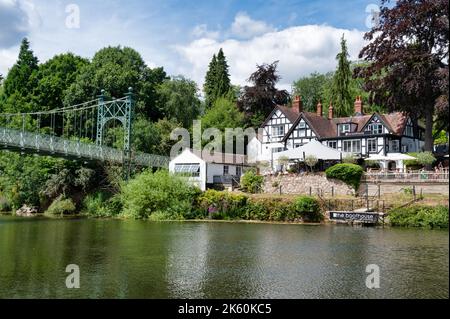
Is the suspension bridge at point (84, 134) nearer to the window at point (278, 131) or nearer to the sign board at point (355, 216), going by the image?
the window at point (278, 131)

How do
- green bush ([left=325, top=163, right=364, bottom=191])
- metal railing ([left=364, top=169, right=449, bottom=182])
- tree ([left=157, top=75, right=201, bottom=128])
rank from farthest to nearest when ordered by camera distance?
tree ([left=157, top=75, right=201, bottom=128]), green bush ([left=325, top=163, right=364, bottom=191]), metal railing ([left=364, top=169, right=449, bottom=182])

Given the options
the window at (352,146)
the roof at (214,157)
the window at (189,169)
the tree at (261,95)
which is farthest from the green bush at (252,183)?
the tree at (261,95)

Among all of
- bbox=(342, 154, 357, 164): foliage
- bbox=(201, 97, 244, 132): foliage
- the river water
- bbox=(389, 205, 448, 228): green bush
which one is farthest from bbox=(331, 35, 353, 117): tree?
the river water

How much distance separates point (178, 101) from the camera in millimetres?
51781

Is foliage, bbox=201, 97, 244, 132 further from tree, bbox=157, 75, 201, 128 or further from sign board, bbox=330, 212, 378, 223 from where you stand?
sign board, bbox=330, 212, 378, 223

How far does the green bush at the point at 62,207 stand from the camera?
38125mm

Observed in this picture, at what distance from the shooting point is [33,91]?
49.4 metres

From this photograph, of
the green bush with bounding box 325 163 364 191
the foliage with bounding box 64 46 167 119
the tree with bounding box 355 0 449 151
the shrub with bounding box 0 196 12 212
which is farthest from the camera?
the foliage with bounding box 64 46 167 119

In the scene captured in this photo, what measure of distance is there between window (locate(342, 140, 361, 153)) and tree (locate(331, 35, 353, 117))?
Answer: 411 inches

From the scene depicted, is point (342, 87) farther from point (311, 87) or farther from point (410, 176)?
point (410, 176)

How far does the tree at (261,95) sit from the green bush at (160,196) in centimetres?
1919

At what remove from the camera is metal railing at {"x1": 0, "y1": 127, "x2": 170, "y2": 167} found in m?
31.0
